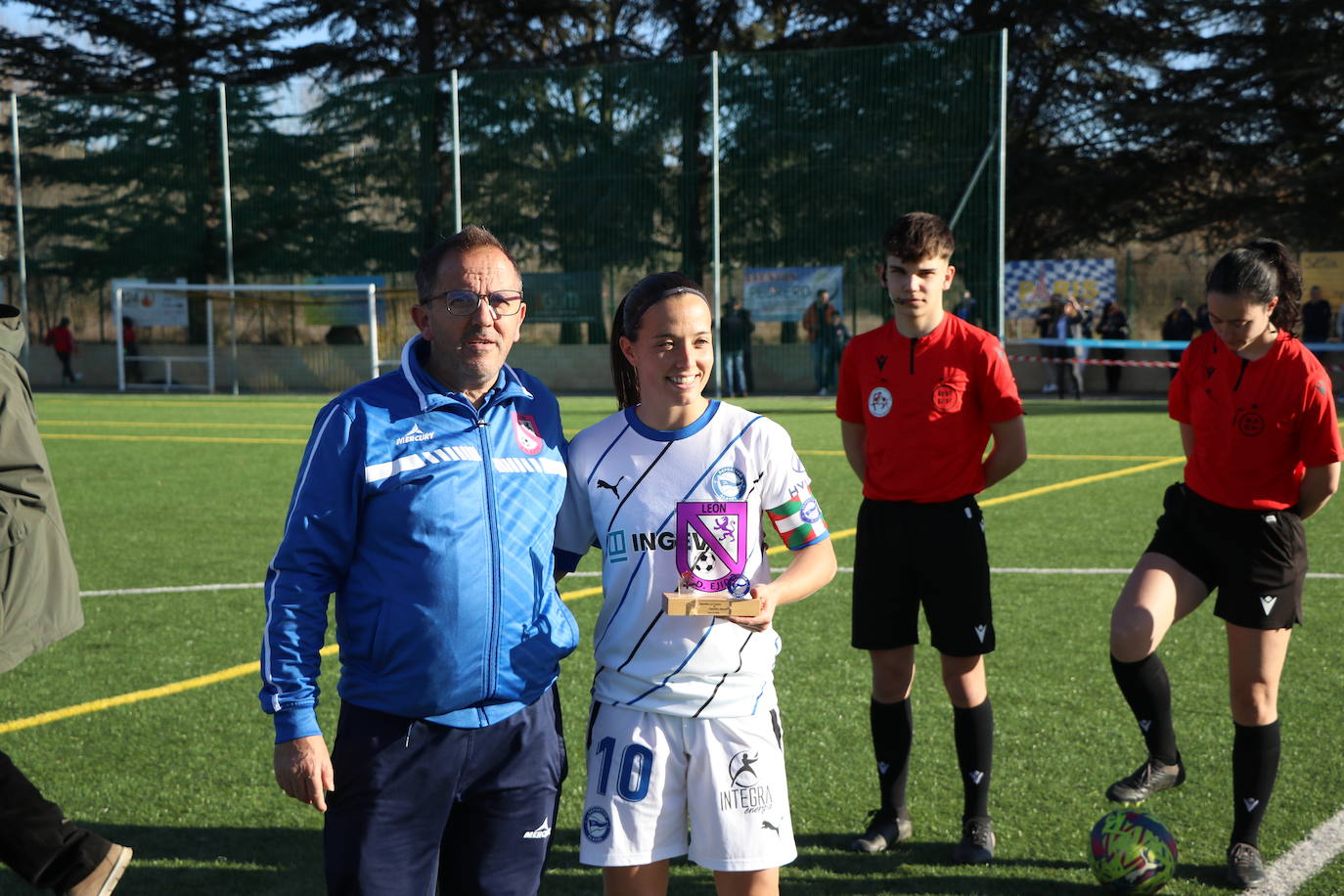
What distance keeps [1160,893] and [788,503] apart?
1.85 m

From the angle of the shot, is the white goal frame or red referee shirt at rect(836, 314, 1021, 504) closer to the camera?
red referee shirt at rect(836, 314, 1021, 504)

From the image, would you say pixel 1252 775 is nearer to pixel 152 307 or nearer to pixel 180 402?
pixel 180 402

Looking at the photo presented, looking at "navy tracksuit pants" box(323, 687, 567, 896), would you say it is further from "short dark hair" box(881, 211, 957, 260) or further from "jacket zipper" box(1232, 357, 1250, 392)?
"jacket zipper" box(1232, 357, 1250, 392)

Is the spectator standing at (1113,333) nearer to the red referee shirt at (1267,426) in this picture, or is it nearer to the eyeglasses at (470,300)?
the red referee shirt at (1267,426)

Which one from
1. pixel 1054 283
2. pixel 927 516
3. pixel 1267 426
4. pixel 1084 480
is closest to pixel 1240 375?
pixel 1267 426

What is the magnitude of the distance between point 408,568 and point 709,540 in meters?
0.66

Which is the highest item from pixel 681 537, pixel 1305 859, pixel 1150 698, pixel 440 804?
pixel 681 537

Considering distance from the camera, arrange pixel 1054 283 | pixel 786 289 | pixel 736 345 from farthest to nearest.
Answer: pixel 786 289 < pixel 1054 283 < pixel 736 345

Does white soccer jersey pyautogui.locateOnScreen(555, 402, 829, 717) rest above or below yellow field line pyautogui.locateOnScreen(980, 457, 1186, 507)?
above

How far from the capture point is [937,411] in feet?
14.2

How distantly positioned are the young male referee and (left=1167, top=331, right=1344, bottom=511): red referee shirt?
25.5 inches

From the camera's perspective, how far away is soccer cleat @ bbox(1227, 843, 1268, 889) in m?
3.94

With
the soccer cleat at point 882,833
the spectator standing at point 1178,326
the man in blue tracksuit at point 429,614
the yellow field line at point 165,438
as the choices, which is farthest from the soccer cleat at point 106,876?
the spectator standing at point 1178,326

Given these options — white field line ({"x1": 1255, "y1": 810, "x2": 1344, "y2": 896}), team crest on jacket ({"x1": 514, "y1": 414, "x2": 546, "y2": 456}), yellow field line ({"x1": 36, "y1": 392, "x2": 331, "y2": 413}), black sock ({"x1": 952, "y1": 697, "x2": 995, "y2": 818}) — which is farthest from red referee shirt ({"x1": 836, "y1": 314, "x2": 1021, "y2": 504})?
yellow field line ({"x1": 36, "y1": 392, "x2": 331, "y2": 413})
